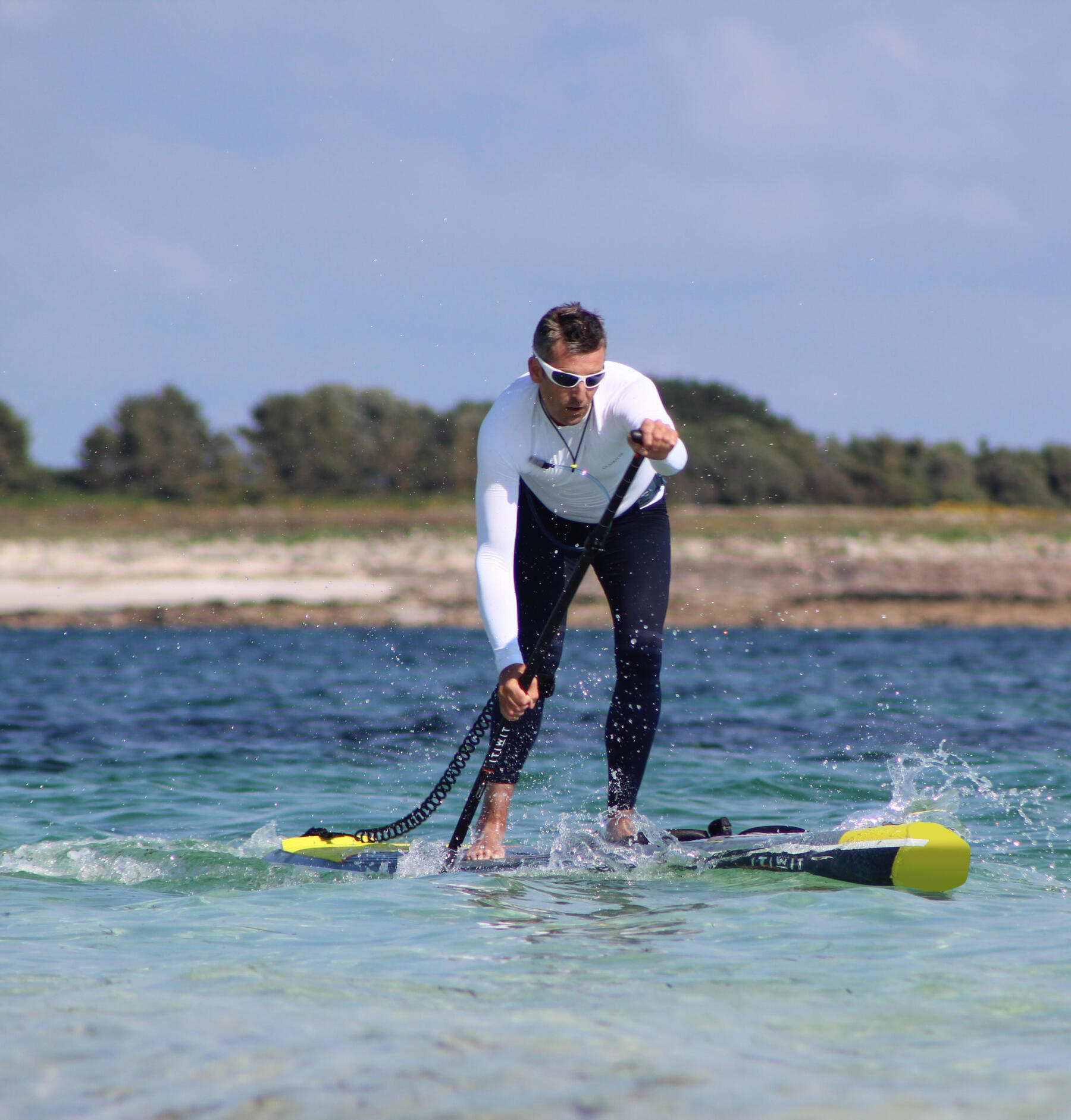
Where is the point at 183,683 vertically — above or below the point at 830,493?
below

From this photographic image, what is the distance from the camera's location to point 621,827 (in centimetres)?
539

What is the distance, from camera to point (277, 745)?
1038cm

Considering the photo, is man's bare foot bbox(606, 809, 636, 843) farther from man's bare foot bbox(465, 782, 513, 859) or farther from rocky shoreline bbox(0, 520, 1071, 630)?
rocky shoreline bbox(0, 520, 1071, 630)

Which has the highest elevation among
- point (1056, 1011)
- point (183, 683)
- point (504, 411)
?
point (504, 411)

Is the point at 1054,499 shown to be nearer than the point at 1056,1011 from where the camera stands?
No

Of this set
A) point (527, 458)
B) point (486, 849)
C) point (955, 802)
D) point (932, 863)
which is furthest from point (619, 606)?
point (955, 802)

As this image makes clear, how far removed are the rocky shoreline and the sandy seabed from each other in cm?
5

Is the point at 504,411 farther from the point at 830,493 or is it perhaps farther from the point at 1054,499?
the point at 1054,499

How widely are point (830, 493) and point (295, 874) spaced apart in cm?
4239

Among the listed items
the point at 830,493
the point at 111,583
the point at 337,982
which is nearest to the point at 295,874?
the point at 337,982

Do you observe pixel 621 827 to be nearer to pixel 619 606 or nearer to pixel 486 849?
pixel 486 849

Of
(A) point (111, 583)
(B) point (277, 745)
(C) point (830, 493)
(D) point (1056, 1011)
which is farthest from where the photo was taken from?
(C) point (830, 493)

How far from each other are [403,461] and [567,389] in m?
42.5

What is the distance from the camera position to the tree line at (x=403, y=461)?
43906 millimetres
